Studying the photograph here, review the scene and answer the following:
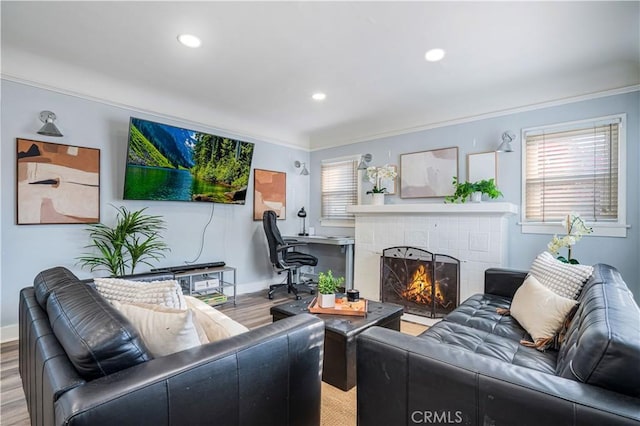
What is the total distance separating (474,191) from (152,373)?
340cm

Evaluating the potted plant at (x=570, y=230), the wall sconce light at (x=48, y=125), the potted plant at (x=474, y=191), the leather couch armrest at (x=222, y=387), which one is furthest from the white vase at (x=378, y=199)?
the wall sconce light at (x=48, y=125)

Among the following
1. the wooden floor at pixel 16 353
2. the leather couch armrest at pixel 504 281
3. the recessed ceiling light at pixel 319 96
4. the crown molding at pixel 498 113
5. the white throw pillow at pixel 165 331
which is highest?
the recessed ceiling light at pixel 319 96

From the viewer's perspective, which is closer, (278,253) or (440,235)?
(440,235)

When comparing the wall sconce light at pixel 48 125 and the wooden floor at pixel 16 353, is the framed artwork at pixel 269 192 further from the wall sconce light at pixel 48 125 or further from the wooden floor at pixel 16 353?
the wall sconce light at pixel 48 125

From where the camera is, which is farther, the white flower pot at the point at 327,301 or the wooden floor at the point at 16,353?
the white flower pot at the point at 327,301

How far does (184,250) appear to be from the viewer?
3.91 m

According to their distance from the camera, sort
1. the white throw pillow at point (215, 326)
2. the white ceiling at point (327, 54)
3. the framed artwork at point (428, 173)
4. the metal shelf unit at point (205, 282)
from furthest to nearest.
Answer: the framed artwork at point (428, 173) < the metal shelf unit at point (205, 282) < the white ceiling at point (327, 54) < the white throw pillow at point (215, 326)

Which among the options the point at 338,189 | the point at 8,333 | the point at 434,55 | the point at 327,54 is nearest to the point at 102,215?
the point at 8,333

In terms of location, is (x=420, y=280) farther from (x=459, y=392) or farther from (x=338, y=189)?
(x=459, y=392)

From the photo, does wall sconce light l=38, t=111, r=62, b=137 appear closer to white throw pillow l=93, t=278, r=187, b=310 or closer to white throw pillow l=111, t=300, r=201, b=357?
white throw pillow l=93, t=278, r=187, b=310

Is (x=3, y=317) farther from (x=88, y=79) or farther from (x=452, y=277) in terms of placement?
(x=452, y=277)

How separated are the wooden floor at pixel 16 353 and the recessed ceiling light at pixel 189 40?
2642 mm

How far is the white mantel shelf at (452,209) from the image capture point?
307 cm

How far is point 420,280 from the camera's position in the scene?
3.53m
